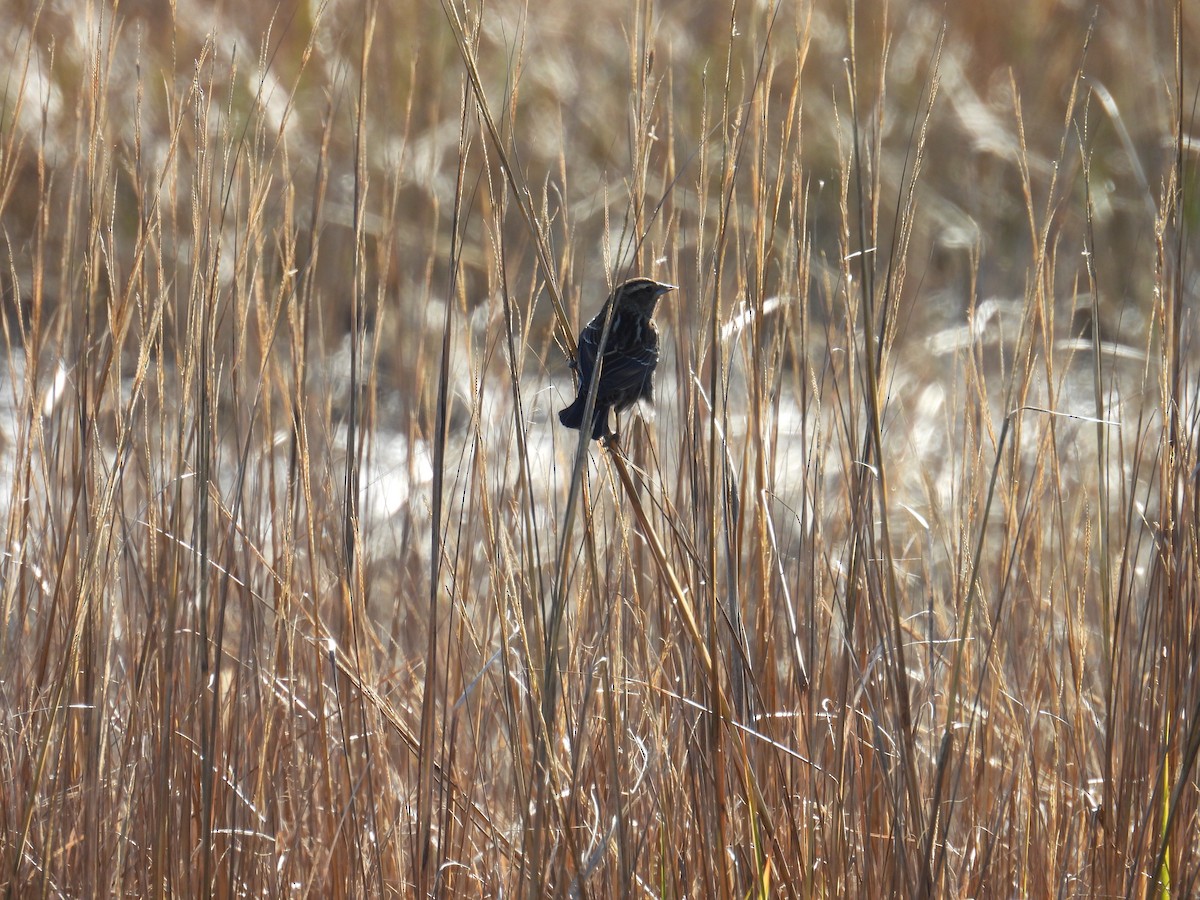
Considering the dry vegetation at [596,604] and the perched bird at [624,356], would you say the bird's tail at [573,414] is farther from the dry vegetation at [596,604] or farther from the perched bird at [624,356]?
the dry vegetation at [596,604]

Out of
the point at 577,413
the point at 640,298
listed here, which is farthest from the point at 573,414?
the point at 640,298

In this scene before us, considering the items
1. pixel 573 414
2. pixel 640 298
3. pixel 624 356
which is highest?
pixel 640 298

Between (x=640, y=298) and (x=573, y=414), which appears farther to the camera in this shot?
(x=640, y=298)

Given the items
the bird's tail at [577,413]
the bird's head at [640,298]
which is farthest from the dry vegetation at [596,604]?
the bird's head at [640,298]

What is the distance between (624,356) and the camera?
7.25 feet

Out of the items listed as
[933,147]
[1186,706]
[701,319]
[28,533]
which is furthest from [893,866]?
[933,147]

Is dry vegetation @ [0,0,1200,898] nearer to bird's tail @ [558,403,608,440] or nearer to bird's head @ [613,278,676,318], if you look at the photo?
bird's tail @ [558,403,608,440]

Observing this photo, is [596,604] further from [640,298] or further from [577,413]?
[640,298]

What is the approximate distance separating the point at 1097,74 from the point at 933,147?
102 cm

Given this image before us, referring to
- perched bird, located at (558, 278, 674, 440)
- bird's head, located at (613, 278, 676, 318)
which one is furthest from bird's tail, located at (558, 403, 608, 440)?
bird's head, located at (613, 278, 676, 318)

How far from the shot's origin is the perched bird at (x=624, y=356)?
1.98 m

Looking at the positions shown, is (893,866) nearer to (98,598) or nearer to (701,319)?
(701,319)

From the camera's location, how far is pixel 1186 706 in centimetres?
151

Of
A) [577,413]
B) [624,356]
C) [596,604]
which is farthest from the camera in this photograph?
[624,356]
